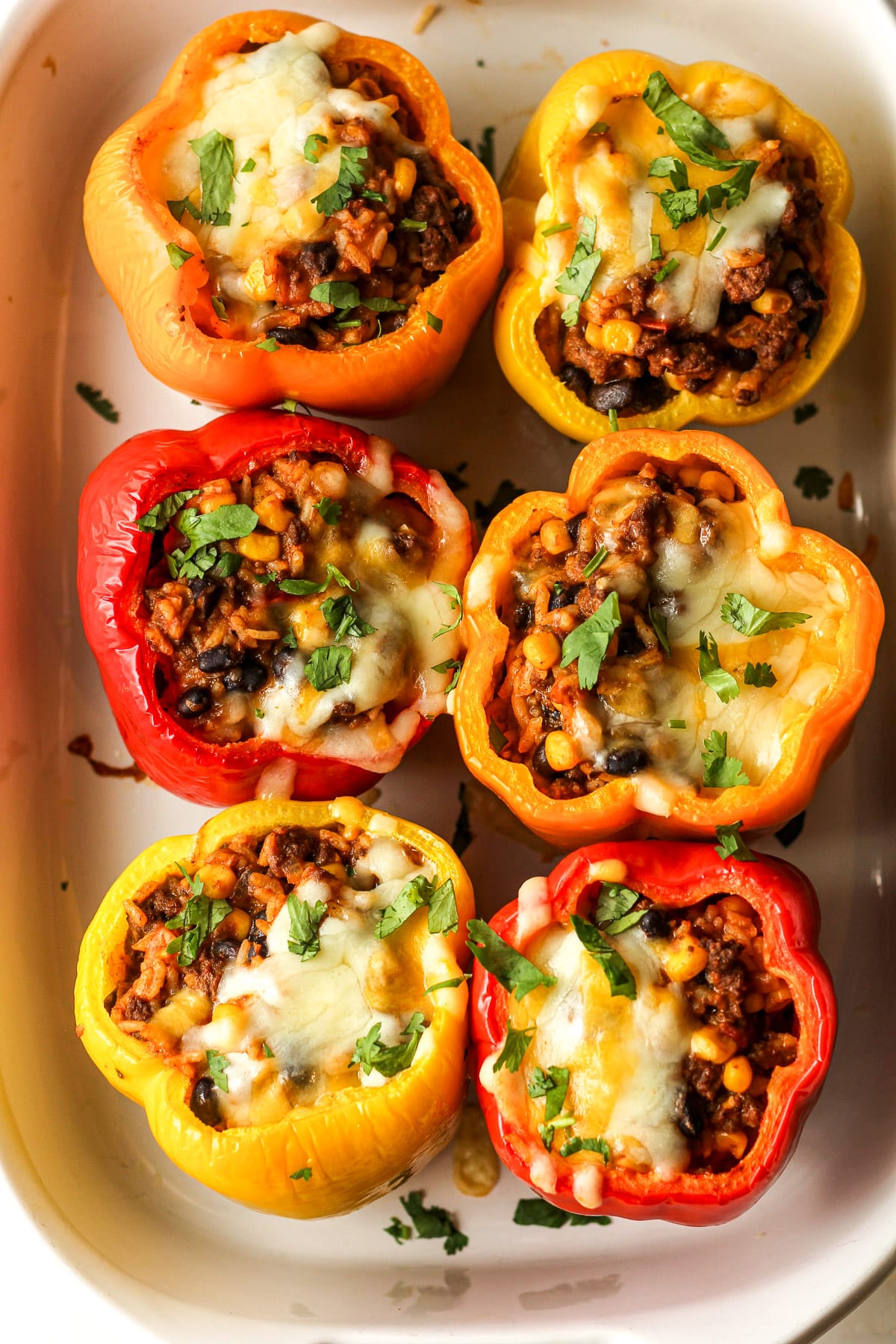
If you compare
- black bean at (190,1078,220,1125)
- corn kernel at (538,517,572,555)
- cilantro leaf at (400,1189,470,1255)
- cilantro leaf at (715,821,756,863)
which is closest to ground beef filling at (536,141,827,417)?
corn kernel at (538,517,572,555)

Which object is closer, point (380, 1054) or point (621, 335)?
point (380, 1054)

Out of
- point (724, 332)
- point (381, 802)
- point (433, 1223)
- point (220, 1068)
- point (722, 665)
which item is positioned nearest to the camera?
point (220, 1068)

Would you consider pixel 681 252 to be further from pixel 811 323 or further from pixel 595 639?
pixel 595 639

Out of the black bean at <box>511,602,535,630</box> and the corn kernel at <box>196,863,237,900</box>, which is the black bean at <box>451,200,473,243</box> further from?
the corn kernel at <box>196,863,237,900</box>

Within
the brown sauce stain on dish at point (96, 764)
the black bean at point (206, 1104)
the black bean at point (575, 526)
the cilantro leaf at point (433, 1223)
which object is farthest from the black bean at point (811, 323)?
the cilantro leaf at point (433, 1223)

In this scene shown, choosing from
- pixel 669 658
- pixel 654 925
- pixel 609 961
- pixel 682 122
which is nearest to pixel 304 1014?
pixel 609 961

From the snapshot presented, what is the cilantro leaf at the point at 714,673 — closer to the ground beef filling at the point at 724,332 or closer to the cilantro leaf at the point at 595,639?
the cilantro leaf at the point at 595,639

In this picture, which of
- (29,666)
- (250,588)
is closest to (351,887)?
(250,588)
